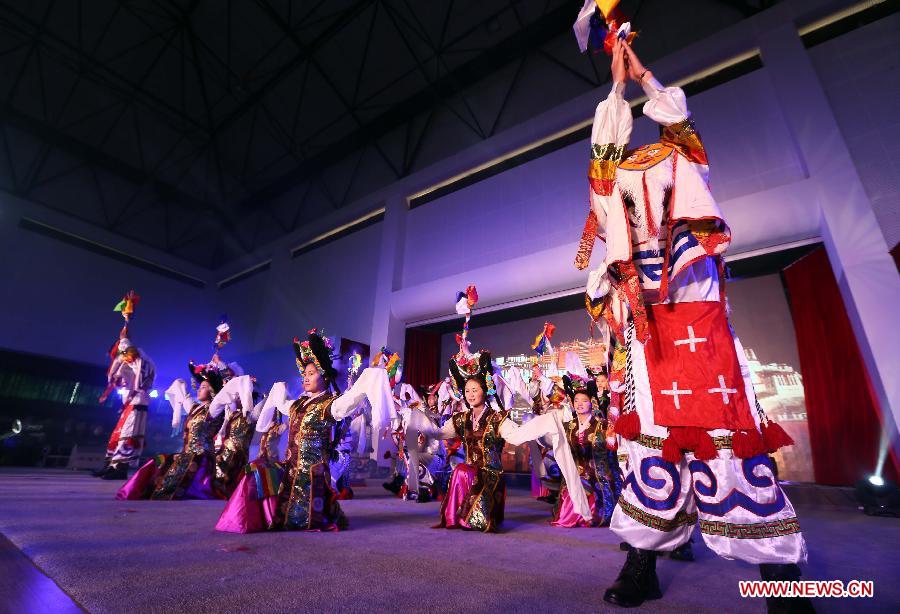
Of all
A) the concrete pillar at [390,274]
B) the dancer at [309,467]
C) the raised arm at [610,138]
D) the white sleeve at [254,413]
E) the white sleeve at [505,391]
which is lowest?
the dancer at [309,467]

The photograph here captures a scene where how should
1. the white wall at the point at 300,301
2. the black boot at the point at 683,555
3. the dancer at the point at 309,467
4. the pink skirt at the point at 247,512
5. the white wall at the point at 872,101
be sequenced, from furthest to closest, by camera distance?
the white wall at the point at 300,301
the white wall at the point at 872,101
the dancer at the point at 309,467
the pink skirt at the point at 247,512
the black boot at the point at 683,555

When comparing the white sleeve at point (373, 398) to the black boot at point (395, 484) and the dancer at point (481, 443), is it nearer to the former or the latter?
the dancer at point (481, 443)

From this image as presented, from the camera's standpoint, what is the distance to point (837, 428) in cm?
523

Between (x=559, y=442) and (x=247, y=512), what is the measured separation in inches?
79.9

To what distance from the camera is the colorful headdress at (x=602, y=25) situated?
1740 millimetres

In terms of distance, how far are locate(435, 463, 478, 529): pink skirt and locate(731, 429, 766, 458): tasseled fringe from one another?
6.83ft

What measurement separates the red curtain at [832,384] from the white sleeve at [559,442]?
465 centimetres

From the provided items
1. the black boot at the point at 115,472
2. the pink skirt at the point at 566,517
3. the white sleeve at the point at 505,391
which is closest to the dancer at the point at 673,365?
the pink skirt at the point at 566,517

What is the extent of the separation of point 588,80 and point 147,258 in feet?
45.8

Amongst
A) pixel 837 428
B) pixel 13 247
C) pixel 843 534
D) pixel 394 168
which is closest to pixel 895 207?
pixel 837 428

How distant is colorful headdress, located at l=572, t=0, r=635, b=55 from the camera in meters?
1.74

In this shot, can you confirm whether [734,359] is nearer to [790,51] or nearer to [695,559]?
[695,559]

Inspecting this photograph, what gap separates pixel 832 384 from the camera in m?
5.39

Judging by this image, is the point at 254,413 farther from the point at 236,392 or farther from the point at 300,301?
the point at 300,301
